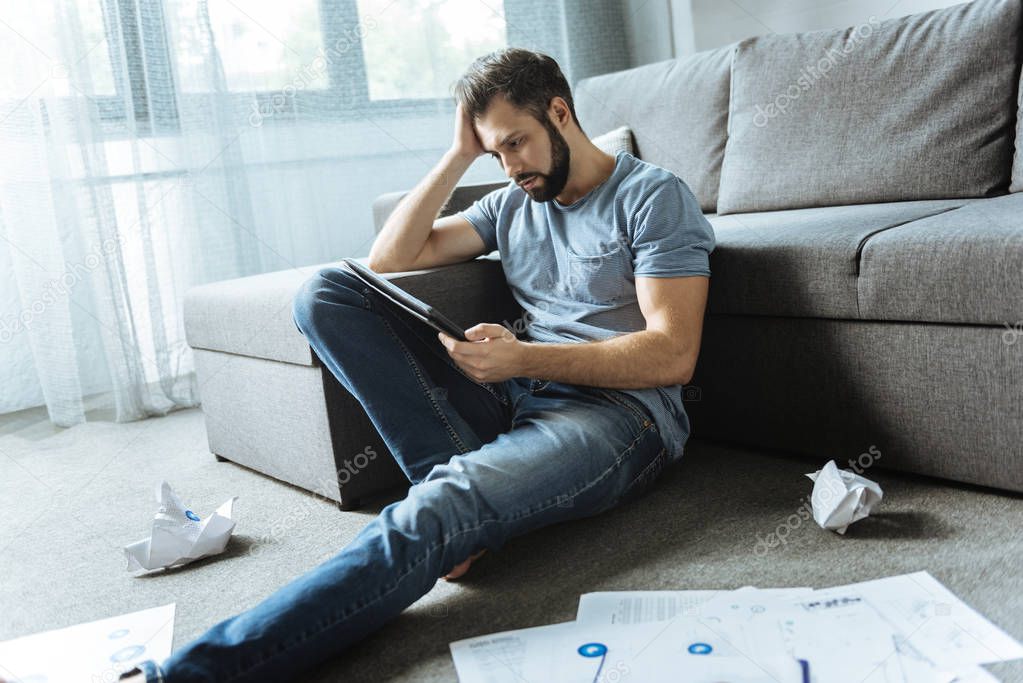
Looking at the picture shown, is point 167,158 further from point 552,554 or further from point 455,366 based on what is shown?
point 552,554

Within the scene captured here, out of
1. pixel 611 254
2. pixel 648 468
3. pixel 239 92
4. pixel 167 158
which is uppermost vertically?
pixel 239 92

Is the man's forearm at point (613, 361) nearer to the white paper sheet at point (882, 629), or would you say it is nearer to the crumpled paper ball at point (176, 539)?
the white paper sheet at point (882, 629)

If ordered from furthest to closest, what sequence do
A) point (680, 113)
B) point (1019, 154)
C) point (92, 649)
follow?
point (680, 113) → point (1019, 154) → point (92, 649)

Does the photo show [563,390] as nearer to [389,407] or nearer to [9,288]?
[389,407]

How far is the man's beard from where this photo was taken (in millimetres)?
1454

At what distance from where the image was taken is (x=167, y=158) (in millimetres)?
2623

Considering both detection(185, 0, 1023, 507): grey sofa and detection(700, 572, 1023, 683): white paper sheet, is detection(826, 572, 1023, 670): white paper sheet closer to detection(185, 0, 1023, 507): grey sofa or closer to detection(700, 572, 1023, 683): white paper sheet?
detection(700, 572, 1023, 683): white paper sheet

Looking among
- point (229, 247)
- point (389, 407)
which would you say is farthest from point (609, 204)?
point (229, 247)

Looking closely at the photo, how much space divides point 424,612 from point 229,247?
1836 millimetres

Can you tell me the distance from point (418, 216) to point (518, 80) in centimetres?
34

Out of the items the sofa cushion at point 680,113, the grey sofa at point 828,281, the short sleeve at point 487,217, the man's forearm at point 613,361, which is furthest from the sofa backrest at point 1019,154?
the short sleeve at point 487,217

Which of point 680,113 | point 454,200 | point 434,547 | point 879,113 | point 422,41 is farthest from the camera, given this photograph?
point 422,41

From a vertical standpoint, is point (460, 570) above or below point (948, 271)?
below

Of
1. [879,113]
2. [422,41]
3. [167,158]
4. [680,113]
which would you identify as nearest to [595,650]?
[879,113]
